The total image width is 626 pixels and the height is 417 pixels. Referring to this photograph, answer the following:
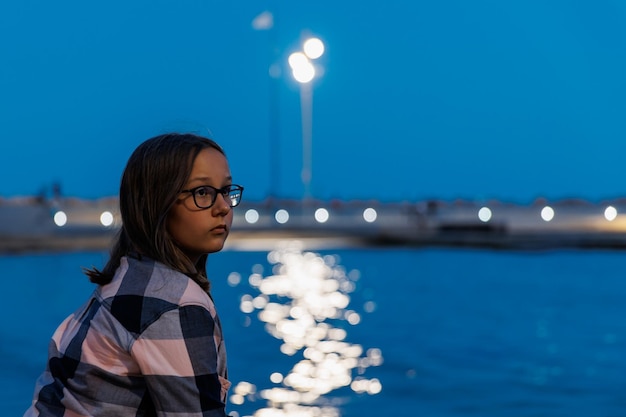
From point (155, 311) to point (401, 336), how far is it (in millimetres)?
5552

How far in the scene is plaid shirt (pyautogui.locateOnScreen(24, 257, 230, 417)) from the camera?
147cm

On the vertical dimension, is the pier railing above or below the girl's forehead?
above

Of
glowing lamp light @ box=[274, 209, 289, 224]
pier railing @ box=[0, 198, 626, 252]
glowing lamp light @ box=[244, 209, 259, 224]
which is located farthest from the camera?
glowing lamp light @ box=[274, 209, 289, 224]

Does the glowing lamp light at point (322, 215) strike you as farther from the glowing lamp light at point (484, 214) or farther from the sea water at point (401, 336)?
the sea water at point (401, 336)

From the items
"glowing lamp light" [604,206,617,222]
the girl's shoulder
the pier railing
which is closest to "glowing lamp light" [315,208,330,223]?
the pier railing

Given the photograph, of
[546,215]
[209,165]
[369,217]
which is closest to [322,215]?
[369,217]

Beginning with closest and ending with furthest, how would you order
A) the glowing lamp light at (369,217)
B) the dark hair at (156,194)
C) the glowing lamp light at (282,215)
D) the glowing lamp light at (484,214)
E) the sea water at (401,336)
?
1. the dark hair at (156,194)
2. the sea water at (401,336)
3. the glowing lamp light at (369,217)
4. the glowing lamp light at (282,215)
5. the glowing lamp light at (484,214)

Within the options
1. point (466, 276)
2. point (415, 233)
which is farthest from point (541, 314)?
point (415, 233)

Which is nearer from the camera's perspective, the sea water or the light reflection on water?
the light reflection on water

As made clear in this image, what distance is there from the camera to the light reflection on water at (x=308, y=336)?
182 inches

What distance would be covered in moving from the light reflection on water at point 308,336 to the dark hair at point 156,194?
274 cm

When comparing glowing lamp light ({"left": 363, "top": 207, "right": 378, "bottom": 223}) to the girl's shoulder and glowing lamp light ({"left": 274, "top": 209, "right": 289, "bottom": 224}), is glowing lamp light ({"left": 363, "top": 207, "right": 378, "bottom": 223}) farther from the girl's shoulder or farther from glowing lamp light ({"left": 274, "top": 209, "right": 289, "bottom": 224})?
the girl's shoulder

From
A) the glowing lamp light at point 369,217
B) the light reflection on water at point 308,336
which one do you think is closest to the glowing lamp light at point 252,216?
the glowing lamp light at point 369,217

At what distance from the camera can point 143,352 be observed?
148cm
